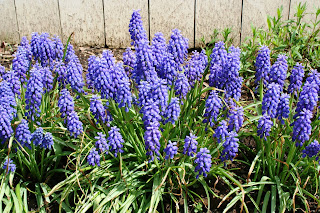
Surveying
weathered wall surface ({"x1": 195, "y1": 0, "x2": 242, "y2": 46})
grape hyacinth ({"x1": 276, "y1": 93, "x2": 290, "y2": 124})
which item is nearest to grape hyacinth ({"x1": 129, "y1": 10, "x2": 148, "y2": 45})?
grape hyacinth ({"x1": 276, "y1": 93, "x2": 290, "y2": 124})

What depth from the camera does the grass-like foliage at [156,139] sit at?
135 inches

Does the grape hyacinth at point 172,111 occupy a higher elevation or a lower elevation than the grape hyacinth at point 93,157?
higher

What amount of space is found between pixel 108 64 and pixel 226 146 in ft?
4.04

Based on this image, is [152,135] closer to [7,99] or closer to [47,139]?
[47,139]

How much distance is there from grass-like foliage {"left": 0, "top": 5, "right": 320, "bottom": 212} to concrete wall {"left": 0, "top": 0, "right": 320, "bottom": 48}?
2.63m

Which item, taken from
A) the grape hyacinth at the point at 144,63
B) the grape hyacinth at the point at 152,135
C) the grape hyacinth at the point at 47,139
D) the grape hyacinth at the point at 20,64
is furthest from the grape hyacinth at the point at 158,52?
the grape hyacinth at the point at 20,64

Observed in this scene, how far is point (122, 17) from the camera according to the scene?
6738 mm

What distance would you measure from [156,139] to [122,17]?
390 cm

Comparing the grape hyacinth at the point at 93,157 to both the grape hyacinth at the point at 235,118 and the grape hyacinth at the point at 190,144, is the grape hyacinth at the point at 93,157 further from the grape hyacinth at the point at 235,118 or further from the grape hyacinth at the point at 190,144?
the grape hyacinth at the point at 235,118

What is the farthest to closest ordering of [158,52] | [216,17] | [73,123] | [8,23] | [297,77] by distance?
[216,17]
[8,23]
[158,52]
[297,77]
[73,123]

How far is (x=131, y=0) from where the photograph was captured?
21.8 ft

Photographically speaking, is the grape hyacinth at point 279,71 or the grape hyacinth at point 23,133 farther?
the grape hyacinth at point 279,71

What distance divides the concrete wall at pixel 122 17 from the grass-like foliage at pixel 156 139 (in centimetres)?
263

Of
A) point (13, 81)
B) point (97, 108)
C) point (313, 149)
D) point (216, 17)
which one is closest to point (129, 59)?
point (97, 108)
